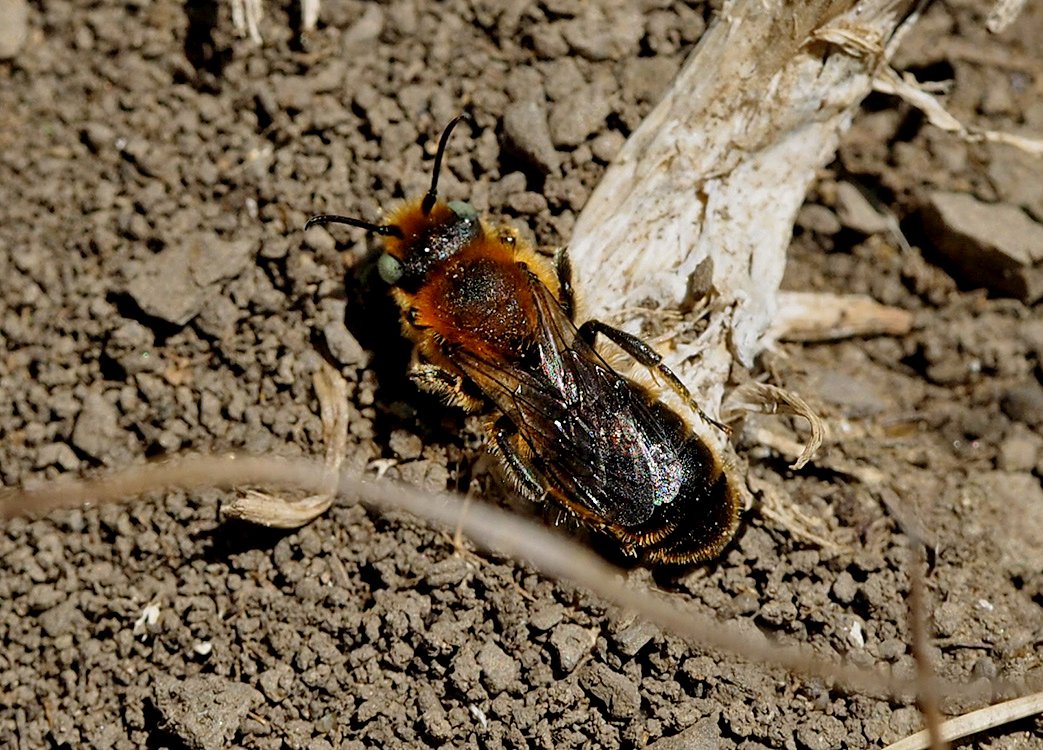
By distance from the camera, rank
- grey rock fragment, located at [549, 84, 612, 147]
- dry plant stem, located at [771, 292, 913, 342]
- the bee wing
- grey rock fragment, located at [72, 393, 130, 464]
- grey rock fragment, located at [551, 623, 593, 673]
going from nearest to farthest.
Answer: the bee wing → grey rock fragment, located at [551, 623, 593, 673] → grey rock fragment, located at [72, 393, 130, 464] → grey rock fragment, located at [549, 84, 612, 147] → dry plant stem, located at [771, 292, 913, 342]

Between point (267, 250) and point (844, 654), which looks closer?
point (844, 654)

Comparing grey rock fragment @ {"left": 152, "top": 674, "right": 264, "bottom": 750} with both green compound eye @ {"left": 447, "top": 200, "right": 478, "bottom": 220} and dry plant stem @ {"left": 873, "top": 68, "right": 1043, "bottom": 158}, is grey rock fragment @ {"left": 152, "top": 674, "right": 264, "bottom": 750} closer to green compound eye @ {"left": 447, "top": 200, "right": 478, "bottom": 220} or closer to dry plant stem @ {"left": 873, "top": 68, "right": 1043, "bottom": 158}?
green compound eye @ {"left": 447, "top": 200, "right": 478, "bottom": 220}

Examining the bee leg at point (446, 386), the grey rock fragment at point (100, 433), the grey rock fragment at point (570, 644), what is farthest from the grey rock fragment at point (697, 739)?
the grey rock fragment at point (100, 433)

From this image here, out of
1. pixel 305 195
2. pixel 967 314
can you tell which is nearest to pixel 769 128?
pixel 967 314

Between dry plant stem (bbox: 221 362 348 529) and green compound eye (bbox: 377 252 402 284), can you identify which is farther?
green compound eye (bbox: 377 252 402 284)

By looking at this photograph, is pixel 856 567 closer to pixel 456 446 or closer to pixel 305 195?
pixel 456 446

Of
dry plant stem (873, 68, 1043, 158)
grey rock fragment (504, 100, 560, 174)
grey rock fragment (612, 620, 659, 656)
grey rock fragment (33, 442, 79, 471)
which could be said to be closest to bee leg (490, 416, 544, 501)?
grey rock fragment (612, 620, 659, 656)
